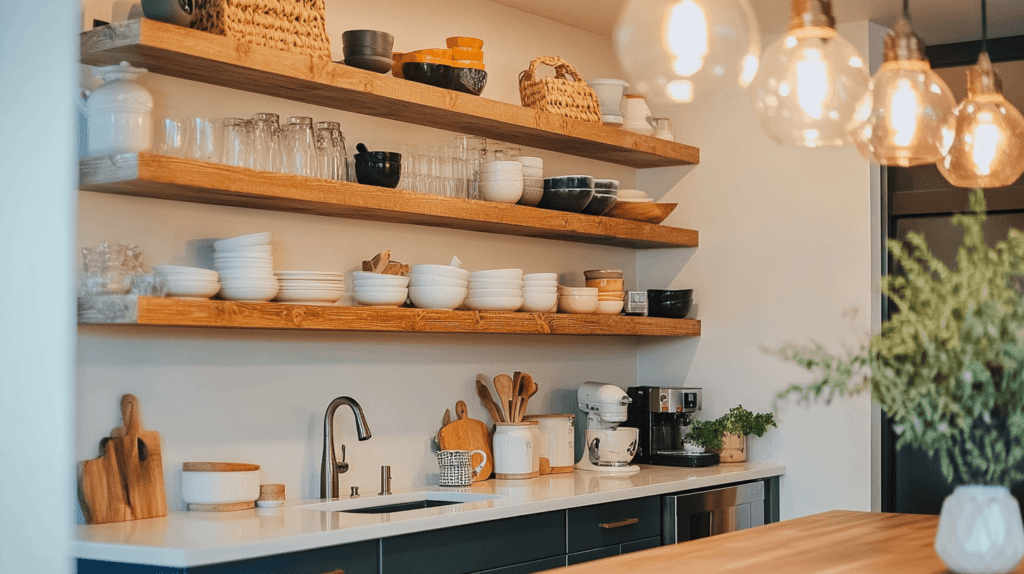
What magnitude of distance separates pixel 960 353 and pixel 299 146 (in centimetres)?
196

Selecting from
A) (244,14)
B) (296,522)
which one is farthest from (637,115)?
(296,522)

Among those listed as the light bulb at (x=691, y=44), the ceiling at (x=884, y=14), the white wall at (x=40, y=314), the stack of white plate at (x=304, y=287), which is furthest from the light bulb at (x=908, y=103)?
the ceiling at (x=884, y=14)

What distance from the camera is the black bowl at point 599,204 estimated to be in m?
4.20

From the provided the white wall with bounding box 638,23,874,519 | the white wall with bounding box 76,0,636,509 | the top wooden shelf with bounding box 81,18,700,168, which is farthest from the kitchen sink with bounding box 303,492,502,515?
the white wall with bounding box 638,23,874,519

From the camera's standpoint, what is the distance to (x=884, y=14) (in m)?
4.41

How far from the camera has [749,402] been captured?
4.66 metres

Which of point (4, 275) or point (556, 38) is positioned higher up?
point (556, 38)

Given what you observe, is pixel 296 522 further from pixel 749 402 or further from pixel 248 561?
pixel 749 402

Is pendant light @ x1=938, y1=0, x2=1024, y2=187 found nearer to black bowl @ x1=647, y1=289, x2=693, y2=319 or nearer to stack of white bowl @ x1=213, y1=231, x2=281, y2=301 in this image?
stack of white bowl @ x1=213, y1=231, x2=281, y2=301

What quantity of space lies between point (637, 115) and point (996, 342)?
2.79 m

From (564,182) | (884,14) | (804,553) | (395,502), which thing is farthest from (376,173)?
(884,14)

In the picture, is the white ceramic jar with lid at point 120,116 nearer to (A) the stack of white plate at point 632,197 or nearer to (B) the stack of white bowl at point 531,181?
(B) the stack of white bowl at point 531,181

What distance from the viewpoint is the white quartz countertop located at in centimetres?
247

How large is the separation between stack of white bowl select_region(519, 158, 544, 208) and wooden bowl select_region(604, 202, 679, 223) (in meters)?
0.46
